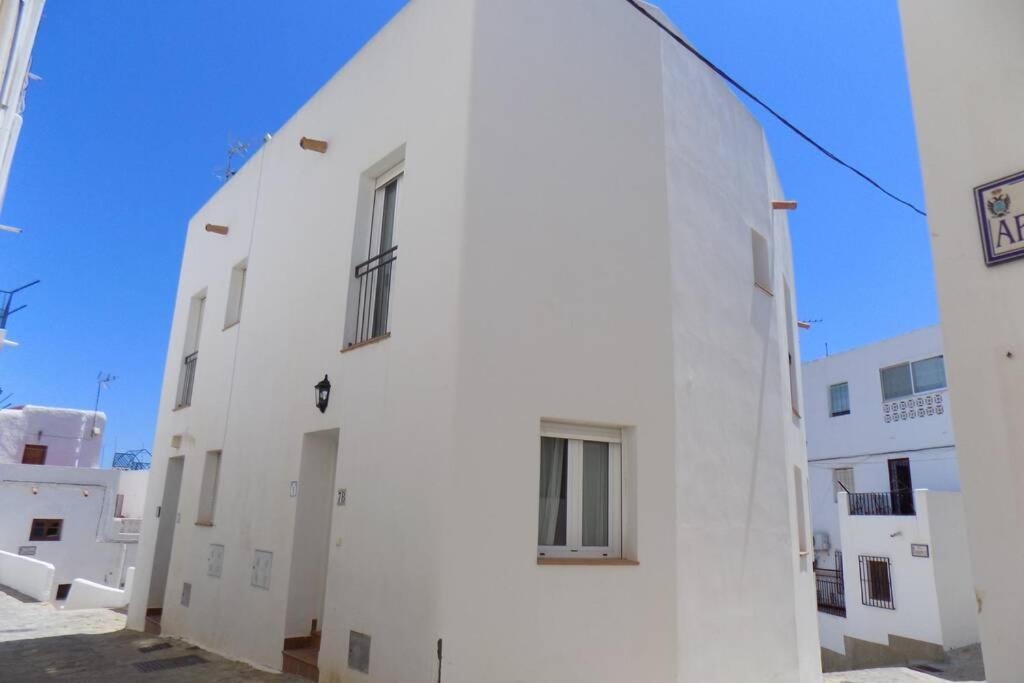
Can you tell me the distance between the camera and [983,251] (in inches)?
144

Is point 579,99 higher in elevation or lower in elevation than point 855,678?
higher

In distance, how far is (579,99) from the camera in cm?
688

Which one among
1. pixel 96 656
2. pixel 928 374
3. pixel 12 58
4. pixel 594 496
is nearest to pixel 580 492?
pixel 594 496

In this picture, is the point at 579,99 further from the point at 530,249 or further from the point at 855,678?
the point at 855,678

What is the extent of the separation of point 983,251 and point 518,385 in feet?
11.1

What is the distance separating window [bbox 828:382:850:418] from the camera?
68.8 ft

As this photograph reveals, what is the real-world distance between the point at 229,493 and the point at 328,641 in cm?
339

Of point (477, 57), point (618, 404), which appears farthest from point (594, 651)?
point (477, 57)

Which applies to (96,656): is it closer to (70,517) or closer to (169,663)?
(169,663)

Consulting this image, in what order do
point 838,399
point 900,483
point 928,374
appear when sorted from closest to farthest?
point 928,374 → point 900,483 → point 838,399

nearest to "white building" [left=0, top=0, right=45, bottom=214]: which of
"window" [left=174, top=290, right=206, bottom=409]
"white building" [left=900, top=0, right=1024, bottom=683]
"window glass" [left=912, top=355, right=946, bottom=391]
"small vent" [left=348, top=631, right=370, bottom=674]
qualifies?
"window" [left=174, top=290, right=206, bottom=409]

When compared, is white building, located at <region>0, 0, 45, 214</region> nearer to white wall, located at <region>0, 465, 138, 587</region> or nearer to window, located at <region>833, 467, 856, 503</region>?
white wall, located at <region>0, 465, 138, 587</region>

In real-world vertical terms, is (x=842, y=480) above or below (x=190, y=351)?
below

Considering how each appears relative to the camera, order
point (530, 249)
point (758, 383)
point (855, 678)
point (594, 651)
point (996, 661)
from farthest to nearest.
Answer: point (855, 678) < point (758, 383) < point (530, 249) < point (594, 651) < point (996, 661)
